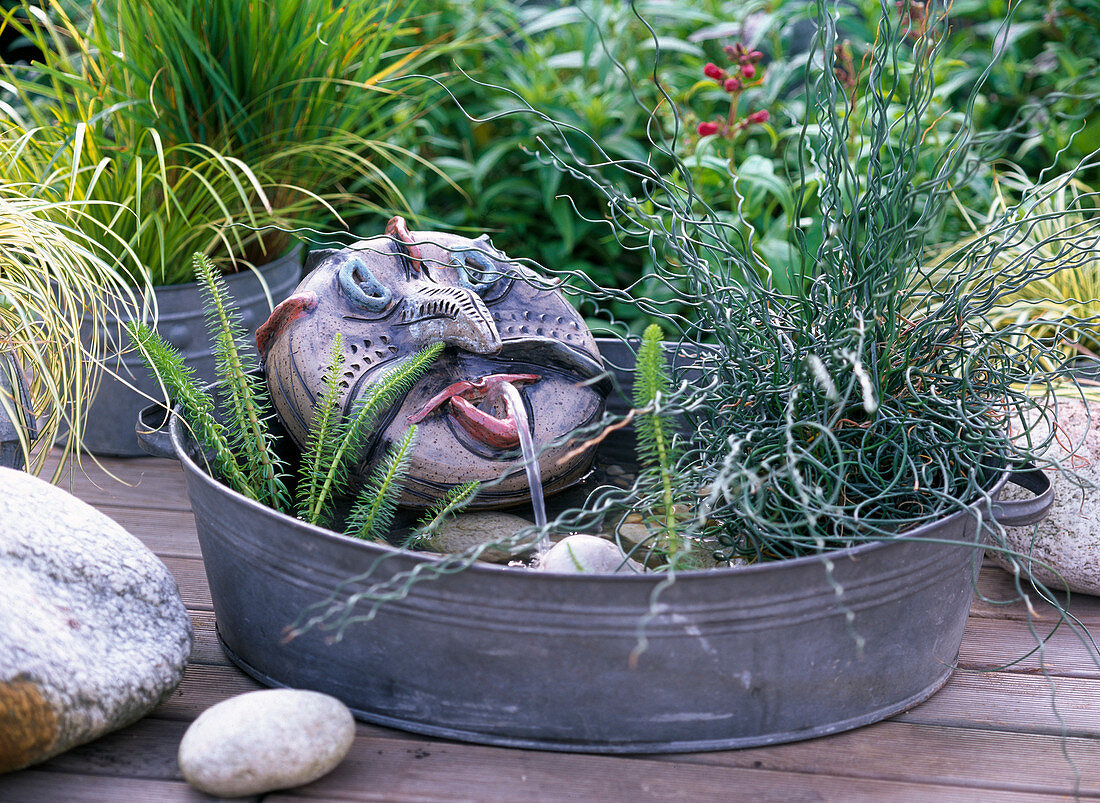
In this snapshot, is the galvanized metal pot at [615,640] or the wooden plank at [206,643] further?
the wooden plank at [206,643]

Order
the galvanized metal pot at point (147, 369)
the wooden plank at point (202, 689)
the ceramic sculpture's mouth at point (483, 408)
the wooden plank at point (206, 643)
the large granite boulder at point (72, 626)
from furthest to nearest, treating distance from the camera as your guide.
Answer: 1. the galvanized metal pot at point (147, 369)
2. the ceramic sculpture's mouth at point (483, 408)
3. the wooden plank at point (206, 643)
4. the wooden plank at point (202, 689)
5. the large granite boulder at point (72, 626)

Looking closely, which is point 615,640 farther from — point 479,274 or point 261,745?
point 479,274

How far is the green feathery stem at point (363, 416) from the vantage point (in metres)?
1.50

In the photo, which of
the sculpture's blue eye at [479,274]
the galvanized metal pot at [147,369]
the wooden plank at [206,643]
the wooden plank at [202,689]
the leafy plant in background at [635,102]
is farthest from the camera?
the leafy plant in background at [635,102]

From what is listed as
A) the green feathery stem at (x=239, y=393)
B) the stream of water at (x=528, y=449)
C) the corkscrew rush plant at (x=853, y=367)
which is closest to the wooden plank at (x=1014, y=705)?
the corkscrew rush plant at (x=853, y=367)

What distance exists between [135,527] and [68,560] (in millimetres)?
635

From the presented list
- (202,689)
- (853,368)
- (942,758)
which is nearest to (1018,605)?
(942,758)

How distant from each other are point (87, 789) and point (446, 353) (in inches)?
32.6

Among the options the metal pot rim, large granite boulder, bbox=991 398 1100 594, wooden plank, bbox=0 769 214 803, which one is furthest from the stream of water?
large granite boulder, bbox=991 398 1100 594

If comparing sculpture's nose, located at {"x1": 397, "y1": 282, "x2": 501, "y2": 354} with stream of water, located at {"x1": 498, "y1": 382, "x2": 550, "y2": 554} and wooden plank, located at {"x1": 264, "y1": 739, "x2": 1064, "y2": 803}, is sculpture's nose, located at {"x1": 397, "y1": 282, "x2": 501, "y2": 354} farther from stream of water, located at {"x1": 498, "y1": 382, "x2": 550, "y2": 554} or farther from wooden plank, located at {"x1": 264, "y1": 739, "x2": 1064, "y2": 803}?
wooden plank, located at {"x1": 264, "y1": 739, "x2": 1064, "y2": 803}

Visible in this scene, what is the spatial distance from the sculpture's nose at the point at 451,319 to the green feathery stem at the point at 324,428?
148 millimetres

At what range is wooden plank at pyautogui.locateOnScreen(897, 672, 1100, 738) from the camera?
137 cm

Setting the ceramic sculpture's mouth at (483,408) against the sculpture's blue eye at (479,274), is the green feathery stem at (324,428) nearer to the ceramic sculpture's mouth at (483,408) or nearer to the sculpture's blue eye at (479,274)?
the ceramic sculpture's mouth at (483,408)

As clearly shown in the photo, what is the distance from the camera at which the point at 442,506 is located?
5.34ft
